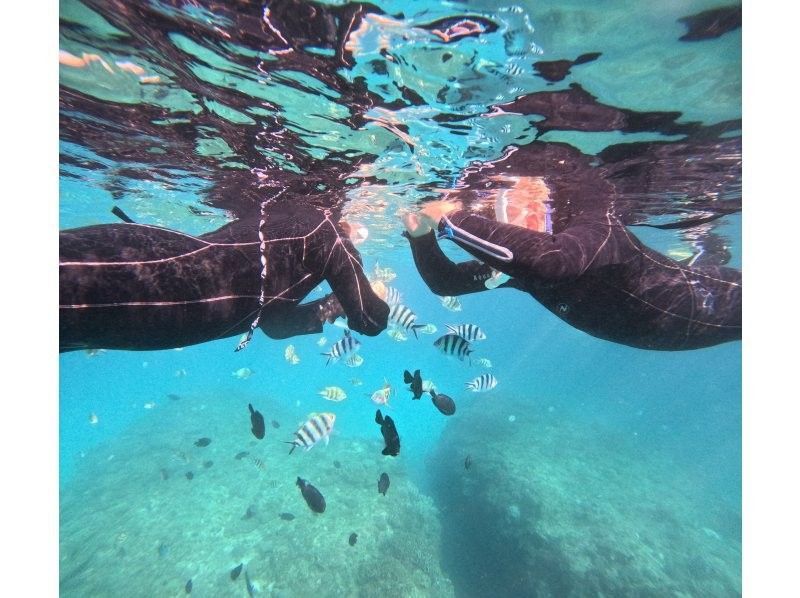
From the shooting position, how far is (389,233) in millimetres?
20516

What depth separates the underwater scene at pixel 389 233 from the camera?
3.66 meters

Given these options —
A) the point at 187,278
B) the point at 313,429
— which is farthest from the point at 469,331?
the point at 187,278

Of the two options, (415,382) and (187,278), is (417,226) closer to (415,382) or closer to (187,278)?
(415,382)

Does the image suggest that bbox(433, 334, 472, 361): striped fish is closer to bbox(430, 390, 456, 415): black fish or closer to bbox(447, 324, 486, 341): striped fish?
bbox(447, 324, 486, 341): striped fish

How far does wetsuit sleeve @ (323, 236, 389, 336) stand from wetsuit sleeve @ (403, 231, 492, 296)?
0.99 metres

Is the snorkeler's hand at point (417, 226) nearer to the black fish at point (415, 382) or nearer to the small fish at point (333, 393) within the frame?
the black fish at point (415, 382)

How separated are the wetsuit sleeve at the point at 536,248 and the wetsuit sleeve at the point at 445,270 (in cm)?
Result: 155

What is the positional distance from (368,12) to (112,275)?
3981 millimetres

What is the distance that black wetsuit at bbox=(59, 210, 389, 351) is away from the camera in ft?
8.19

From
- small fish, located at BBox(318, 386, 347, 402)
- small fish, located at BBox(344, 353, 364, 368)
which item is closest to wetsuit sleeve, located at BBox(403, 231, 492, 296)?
small fish, located at BBox(344, 353, 364, 368)

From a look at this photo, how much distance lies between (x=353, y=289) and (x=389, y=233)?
1630cm

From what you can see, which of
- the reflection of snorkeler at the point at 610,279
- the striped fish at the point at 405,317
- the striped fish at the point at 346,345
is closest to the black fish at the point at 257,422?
the striped fish at the point at 346,345

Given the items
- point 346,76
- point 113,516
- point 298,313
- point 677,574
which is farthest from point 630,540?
point 113,516
